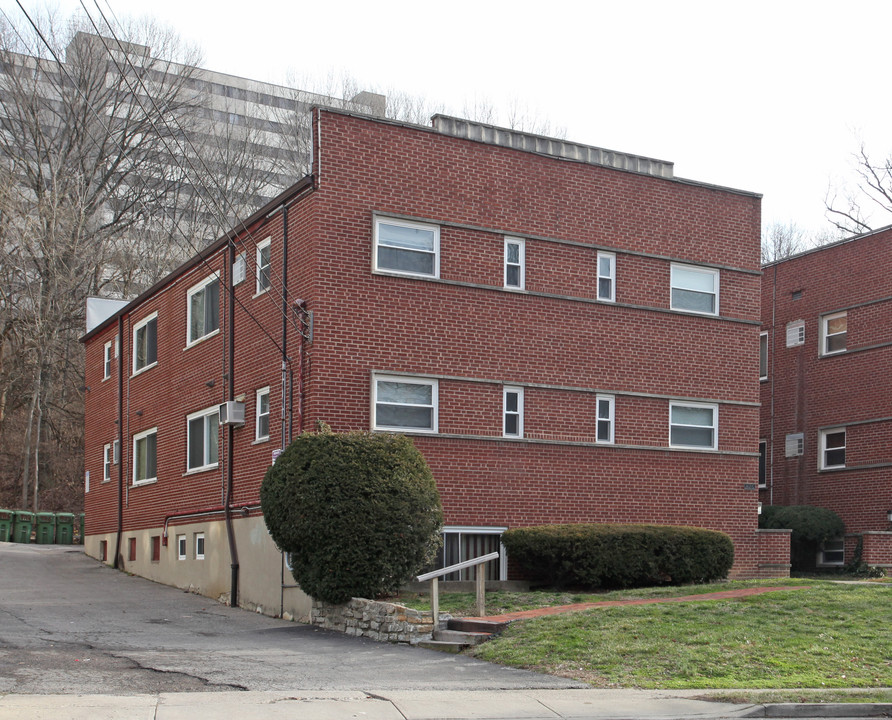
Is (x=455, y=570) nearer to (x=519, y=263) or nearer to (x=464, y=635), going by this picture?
(x=464, y=635)

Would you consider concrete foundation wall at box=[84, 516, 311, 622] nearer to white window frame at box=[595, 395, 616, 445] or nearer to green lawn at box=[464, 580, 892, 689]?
green lawn at box=[464, 580, 892, 689]

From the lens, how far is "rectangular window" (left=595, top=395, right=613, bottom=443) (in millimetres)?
22141

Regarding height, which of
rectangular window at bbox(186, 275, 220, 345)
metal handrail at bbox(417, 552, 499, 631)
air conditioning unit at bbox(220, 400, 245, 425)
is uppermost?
rectangular window at bbox(186, 275, 220, 345)

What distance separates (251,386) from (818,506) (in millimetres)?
15937

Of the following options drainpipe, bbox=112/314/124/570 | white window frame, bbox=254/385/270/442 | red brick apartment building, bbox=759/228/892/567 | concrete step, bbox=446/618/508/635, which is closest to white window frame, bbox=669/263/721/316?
red brick apartment building, bbox=759/228/892/567

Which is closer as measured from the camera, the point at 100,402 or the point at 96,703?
the point at 96,703

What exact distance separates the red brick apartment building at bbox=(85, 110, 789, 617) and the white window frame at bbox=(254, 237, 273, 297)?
0.21ft

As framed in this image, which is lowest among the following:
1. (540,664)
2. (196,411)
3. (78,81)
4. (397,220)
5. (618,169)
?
(540,664)

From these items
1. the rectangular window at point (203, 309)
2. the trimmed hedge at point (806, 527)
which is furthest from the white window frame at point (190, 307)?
the trimmed hedge at point (806, 527)

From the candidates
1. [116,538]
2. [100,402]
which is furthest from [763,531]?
[100,402]

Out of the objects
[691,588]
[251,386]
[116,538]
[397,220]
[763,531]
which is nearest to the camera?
[691,588]

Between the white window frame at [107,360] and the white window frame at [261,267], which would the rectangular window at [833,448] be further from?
the white window frame at [107,360]

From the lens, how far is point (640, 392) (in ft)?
73.9

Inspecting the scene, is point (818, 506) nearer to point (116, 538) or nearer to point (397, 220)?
point (397, 220)
